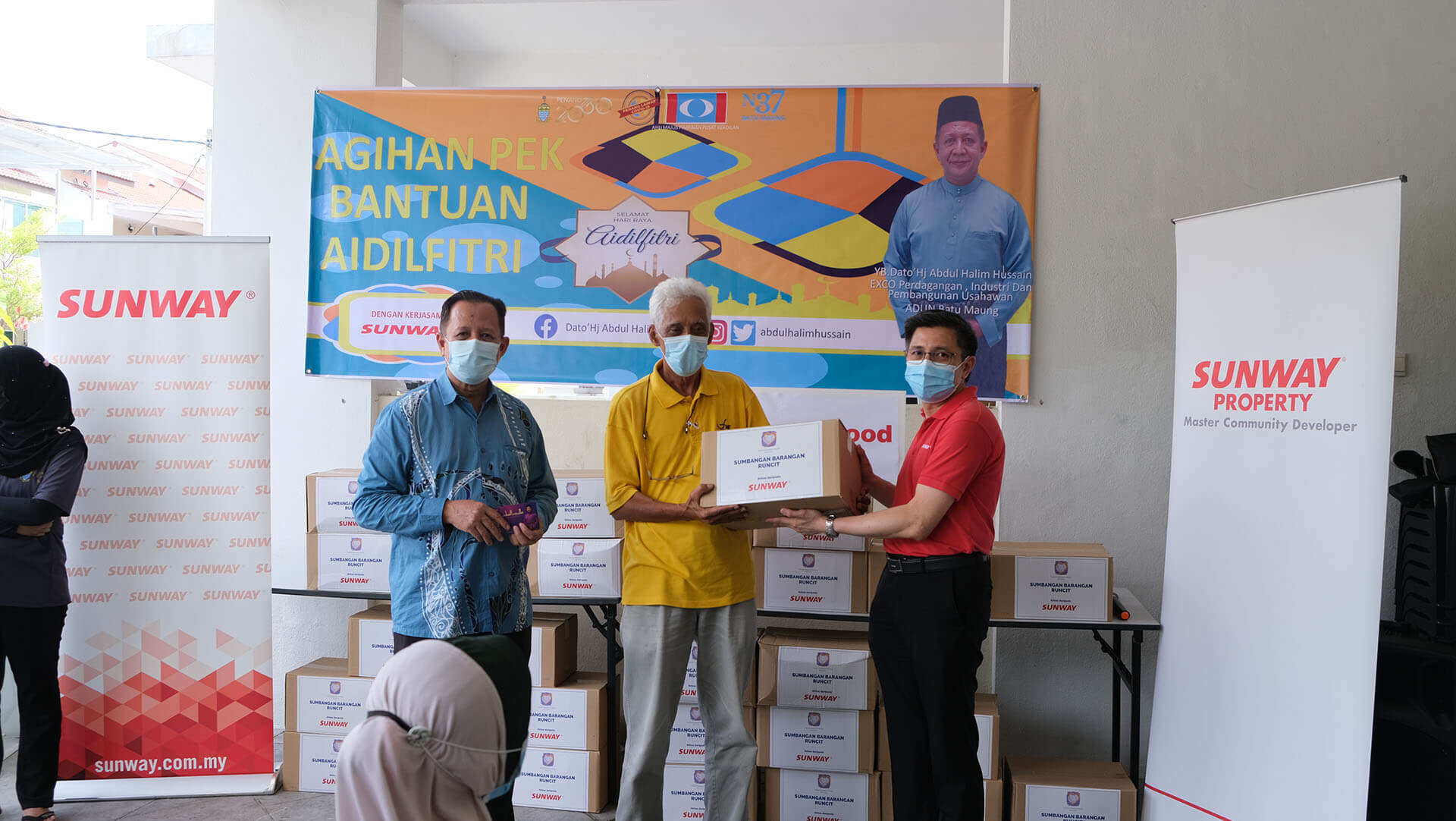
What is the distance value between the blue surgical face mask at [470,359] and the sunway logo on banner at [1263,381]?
219 cm

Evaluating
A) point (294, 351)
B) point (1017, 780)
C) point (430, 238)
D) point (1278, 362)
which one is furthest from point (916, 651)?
point (294, 351)

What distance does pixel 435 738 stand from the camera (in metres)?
1.03

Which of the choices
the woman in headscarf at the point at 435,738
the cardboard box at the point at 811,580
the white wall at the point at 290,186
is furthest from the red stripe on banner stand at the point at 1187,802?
the white wall at the point at 290,186

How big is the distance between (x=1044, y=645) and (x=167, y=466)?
329 centimetres

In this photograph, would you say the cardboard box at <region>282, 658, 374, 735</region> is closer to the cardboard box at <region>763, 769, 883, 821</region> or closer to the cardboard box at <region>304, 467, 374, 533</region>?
the cardboard box at <region>304, 467, 374, 533</region>

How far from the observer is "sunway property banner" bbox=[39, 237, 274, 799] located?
123 inches

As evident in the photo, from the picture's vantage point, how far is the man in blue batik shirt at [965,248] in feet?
11.1

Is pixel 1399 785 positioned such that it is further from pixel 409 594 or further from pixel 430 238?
pixel 430 238

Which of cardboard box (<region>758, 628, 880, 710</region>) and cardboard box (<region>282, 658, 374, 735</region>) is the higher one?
cardboard box (<region>758, 628, 880, 710</region>)

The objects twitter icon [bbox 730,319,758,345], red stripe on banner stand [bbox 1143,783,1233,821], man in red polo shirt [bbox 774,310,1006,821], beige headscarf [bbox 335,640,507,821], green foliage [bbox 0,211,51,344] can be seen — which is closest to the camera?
beige headscarf [bbox 335,640,507,821]

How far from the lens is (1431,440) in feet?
8.75

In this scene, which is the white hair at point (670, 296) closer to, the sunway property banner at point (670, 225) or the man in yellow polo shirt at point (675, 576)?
the man in yellow polo shirt at point (675, 576)

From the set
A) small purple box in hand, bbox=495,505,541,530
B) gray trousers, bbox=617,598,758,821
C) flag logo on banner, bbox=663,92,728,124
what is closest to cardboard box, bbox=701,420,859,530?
gray trousers, bbox=617,598,758,821

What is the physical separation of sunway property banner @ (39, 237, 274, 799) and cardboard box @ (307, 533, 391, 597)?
172 mm
